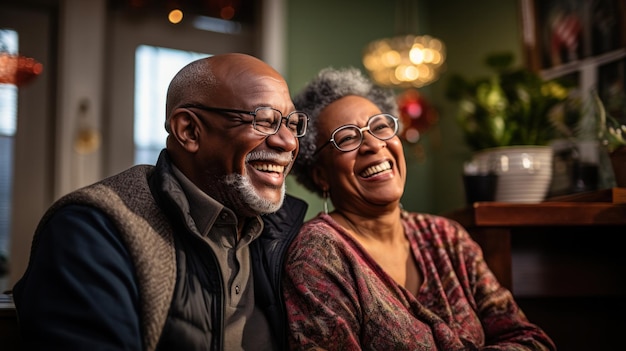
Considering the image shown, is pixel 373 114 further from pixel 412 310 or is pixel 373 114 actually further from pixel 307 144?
pixel 412 310

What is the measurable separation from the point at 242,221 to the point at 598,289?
43.9 inches

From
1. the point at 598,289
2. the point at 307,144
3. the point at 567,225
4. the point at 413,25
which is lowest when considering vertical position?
the point at 598,289

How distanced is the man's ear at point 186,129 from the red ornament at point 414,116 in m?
2.73

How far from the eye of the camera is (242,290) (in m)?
1.50

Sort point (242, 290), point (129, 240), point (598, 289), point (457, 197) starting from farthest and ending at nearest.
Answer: point (457, 197) < point (598, 289) < point (242, 290) < point (129, 240)

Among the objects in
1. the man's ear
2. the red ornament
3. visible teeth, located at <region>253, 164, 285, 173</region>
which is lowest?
visible teeth, located at <region>253, 164, 285, 173</region>

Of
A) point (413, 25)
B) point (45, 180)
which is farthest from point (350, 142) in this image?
point (413, 25)

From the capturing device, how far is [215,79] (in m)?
1.50

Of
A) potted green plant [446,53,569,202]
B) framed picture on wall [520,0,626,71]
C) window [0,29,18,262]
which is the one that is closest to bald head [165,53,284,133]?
potted green plant [446,53,569,202]

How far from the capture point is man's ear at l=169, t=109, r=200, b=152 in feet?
4.93

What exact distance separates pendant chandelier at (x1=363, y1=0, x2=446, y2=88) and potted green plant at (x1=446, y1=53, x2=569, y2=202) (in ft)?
4.94

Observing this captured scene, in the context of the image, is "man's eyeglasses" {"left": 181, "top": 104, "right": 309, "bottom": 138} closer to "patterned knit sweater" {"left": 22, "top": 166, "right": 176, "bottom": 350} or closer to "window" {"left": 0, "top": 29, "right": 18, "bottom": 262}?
"patterned knit sweater" {"left": 22, "top": 166, "right": 176, "bottom": 350}

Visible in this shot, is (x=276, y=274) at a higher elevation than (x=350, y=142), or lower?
lower

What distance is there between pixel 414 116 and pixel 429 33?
95cm
